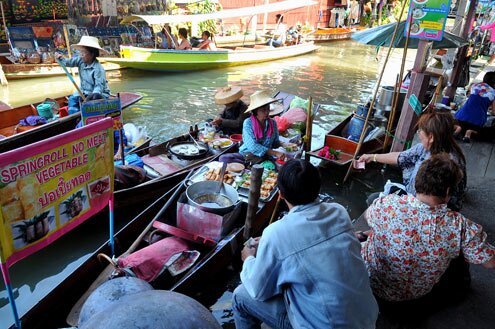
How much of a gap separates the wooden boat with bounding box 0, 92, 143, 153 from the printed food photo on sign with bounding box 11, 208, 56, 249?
3.96 m

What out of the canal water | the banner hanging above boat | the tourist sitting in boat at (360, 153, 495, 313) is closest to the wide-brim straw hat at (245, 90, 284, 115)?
the canal water

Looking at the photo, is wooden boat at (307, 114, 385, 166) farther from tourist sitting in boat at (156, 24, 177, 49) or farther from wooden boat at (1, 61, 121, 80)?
wooden boat at (1, 61, 121, 80)

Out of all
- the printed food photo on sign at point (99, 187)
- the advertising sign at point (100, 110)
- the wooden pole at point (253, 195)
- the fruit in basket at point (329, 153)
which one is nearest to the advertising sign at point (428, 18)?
the fruit in basket at point (329, 153)

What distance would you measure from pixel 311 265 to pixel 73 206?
210 cm

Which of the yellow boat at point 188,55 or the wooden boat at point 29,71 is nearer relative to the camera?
the wooden boat at point 29,71

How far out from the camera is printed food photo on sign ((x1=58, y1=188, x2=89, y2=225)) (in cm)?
287

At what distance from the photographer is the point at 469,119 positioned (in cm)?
714

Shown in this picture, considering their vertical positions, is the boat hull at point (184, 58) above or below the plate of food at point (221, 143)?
above

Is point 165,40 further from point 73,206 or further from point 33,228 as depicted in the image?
point 33,228

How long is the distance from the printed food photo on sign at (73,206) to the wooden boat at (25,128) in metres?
3.81

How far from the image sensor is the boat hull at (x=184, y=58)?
559 inches

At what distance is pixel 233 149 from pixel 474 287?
13.7ft

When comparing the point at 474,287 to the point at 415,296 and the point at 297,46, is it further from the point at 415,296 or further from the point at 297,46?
the point at 297,46

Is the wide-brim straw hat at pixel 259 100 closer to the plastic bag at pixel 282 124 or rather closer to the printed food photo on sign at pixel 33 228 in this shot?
the plastic bag at pixel 282 124
